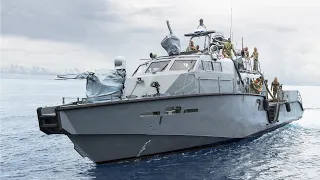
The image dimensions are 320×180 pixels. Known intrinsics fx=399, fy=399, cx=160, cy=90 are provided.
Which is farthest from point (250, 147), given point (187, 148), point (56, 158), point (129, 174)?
point (56, 158)

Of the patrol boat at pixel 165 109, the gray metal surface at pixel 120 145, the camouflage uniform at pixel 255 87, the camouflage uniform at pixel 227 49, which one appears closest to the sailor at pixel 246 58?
the camouflage uniform at pixel 255 87

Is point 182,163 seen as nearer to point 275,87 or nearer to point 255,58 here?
point 255,58

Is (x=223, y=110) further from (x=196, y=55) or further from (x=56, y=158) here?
(x=56, y=158)

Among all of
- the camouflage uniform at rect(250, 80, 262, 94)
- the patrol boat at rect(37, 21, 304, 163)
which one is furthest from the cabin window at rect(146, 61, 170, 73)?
the camouflage uniform at rect(250, 80, 262, 94)

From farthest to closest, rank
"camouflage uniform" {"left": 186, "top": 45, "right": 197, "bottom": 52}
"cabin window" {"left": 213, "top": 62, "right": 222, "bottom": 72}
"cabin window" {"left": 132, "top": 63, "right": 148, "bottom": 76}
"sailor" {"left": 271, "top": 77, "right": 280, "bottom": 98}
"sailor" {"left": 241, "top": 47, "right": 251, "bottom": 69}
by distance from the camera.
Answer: "sailor" {"left": 271, "top": 77, "right": 280, "bottom": 98} < "sailor" {"left": 241, "top": 47, "right": 251, "bottom": 69} < "camouflage uniform" {"left": 186, "top": 45, "right": 197, "bottom": 52} < "cabin window" {"left": 132, "top": 63, "right": 148, "bottom": 76} < "cabin window" {"left": 213, "top": 62, "right": 222, "bottom": 72}

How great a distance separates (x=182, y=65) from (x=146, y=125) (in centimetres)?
328

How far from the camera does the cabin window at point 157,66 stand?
14.7 m

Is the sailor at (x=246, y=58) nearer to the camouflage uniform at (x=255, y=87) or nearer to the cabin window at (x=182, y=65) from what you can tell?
the camouflage uniform at (x=255, y=87)

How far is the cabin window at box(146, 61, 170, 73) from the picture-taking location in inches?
579

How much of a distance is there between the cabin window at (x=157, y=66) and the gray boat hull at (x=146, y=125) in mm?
2149

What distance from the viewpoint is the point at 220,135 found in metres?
14.3

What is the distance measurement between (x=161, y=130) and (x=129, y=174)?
5.94ft

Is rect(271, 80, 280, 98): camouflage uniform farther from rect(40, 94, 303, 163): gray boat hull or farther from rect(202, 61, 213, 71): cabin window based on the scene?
rect(202, 61, 213, 71): cabin window

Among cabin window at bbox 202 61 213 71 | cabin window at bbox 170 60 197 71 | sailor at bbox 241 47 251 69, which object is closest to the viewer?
cabin window at bbox 170 60 197 71
